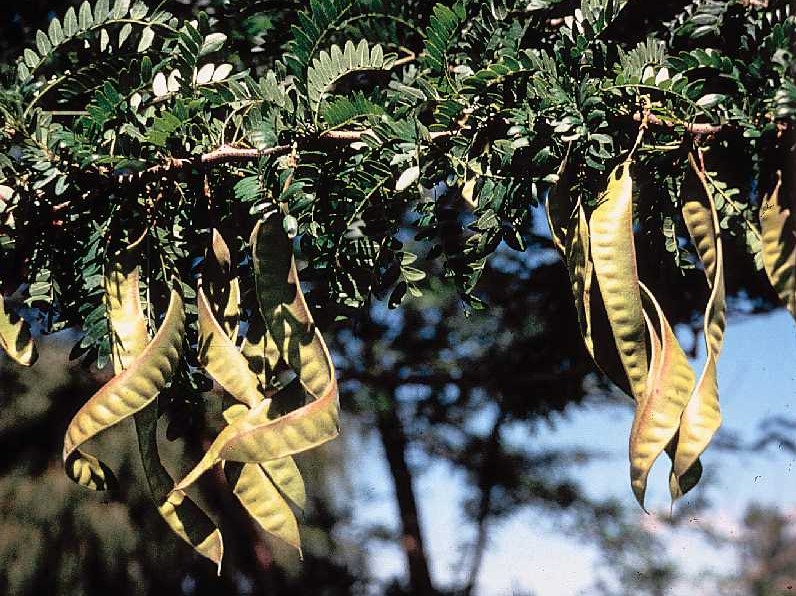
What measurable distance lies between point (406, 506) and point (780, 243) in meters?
1.40

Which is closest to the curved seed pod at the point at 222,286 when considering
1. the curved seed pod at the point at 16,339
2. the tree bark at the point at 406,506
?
the curved seed pod at the point at 16,339

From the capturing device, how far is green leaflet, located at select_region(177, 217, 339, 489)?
0.41 meters

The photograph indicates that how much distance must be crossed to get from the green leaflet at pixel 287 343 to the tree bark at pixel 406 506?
119 centimetres

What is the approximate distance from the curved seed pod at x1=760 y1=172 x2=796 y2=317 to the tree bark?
1.23 meters

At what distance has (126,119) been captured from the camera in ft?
1.55

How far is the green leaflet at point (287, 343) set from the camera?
16.1 inches

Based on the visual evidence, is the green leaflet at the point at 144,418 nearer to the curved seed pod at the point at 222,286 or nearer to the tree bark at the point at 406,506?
the curved seed pod at the point at 222,286

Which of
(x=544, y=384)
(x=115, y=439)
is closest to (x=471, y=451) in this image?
(x=544, y=384)

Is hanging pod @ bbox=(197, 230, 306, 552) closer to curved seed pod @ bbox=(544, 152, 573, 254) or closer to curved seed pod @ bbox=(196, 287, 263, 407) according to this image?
curved seed pod @ bbox=(196, 287, 263, 407)

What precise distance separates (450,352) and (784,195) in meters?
1.21

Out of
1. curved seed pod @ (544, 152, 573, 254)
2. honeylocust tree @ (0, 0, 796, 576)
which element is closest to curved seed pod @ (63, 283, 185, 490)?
honeylocust tree @ (0, 0, 796, 576)

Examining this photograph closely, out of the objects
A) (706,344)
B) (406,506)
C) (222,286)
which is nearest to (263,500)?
(222,286)

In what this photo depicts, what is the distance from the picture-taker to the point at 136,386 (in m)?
0.44

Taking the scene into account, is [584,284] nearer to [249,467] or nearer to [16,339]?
[249,467]
